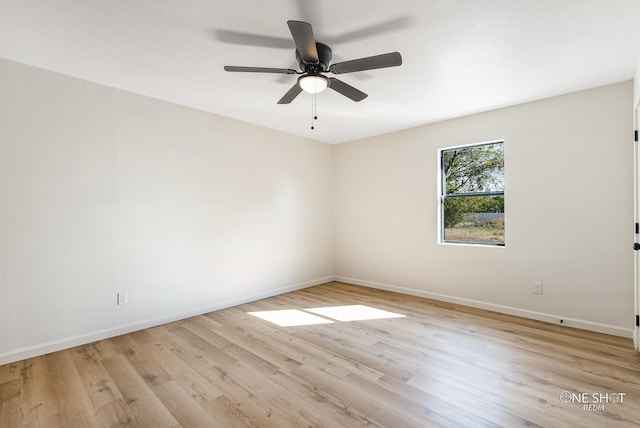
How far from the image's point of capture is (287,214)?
4.75 m

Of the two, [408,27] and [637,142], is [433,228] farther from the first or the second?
[408,27]

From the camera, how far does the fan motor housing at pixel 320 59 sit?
2.17 m

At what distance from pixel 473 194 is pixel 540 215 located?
79cm

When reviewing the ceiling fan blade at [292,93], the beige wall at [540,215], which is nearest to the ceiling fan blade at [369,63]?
the ceiling fan blade at [292,93]

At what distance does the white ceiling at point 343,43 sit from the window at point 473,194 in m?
0.78

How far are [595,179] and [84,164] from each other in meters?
5.12

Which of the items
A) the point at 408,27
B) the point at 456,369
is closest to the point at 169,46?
the point at 408,27

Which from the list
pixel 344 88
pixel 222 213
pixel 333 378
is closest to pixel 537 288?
pixel 333 378

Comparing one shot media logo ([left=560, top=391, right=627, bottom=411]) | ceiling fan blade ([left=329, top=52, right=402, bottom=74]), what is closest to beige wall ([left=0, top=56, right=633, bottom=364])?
one shot media logo ([left=560, top=391, right=627, bottom=411])

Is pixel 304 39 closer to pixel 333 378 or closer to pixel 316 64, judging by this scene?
pixel 316 64

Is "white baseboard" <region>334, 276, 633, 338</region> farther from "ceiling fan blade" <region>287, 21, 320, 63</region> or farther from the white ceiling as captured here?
"ceiling fan blade" <region>287, 21, 320, 63</region>

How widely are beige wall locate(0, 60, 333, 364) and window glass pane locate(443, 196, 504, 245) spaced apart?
99.4 inches

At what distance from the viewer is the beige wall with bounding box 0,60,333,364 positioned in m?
2.54

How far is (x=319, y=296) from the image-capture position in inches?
175
